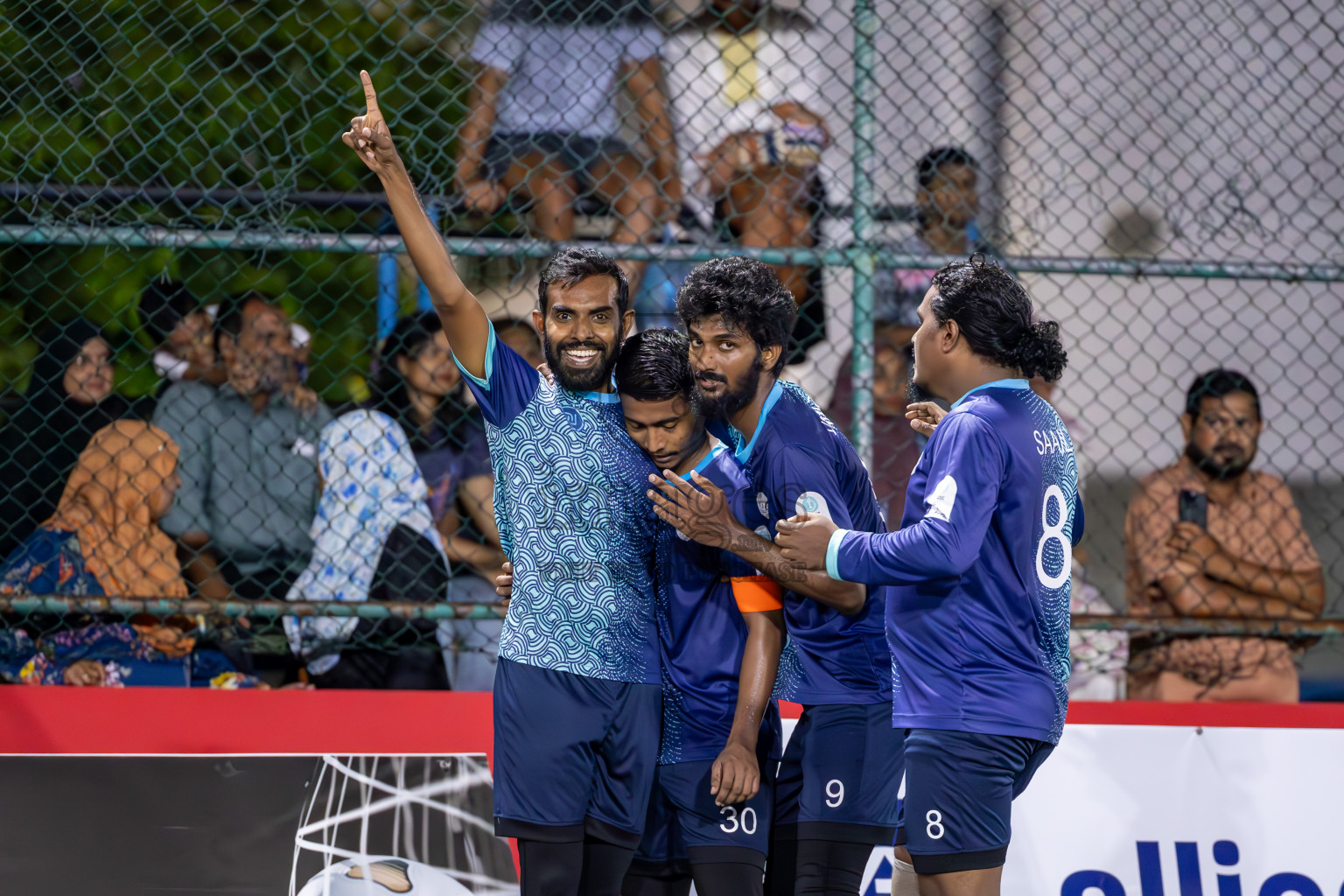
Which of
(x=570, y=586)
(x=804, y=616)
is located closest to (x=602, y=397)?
(x=570, y=586)

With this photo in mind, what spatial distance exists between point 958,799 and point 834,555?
0.50 m

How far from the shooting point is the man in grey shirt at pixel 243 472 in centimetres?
400

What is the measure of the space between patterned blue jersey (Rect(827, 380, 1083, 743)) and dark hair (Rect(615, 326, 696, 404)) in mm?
459

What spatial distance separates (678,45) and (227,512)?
2402 mm

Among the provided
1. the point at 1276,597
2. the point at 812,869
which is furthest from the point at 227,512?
the point at 1276,597

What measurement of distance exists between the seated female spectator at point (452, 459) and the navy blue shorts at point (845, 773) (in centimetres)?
157

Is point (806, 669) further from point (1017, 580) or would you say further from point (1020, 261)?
point (1020, 261)

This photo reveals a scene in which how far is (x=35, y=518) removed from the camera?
4.20 meters

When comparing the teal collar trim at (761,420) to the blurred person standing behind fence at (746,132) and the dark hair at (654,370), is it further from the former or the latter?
the blurred person standing behind fence at (746,132)

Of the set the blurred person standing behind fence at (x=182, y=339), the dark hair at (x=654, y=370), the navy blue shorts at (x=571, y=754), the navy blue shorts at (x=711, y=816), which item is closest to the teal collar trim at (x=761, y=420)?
the dark hair at (x=654, y=370)

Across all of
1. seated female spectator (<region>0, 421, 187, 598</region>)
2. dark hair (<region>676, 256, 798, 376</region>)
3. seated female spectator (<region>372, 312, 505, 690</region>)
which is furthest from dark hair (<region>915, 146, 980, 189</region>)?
seated female spectator (<region>0, 421, 187, 598</region>)

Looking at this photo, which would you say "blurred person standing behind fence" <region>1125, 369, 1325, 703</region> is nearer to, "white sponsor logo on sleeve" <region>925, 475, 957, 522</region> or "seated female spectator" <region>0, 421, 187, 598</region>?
"white sponsor logo on sleeve" <region>925, 475, 957, 522</region>

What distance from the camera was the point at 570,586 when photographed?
2510 mm

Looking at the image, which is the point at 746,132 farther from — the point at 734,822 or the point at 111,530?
the point at 734,822
